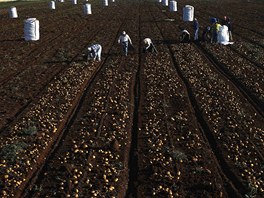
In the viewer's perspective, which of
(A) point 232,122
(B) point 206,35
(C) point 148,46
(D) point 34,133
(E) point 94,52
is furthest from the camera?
→ (B) point 206,35

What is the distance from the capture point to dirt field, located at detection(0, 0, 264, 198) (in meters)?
8.98

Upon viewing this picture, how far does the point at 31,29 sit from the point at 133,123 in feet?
52.9

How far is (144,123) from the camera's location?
39.6 ft

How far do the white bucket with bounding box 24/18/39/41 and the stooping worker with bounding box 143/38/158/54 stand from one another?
8810mm

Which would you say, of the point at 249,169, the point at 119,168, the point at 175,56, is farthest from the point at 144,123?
the point at 175,56

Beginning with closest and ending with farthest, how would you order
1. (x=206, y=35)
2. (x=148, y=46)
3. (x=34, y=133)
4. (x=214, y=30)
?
1. (x=34, y=133)
2. (x=148, y=46)
3. (x=214, y=30)
4. (x=206, y=35)

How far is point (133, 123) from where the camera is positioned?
12.2 metres

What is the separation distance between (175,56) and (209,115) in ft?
28.3

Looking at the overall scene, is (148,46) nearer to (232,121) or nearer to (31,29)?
(31,29)

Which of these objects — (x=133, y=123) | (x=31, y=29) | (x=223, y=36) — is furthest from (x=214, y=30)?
(x=133, y=123)

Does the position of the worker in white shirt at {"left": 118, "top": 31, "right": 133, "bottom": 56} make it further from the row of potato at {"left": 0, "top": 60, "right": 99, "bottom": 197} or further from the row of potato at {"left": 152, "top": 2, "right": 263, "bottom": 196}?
the row of potato at {"left": 0, "top": 60, "right": 99, "bottom": 197}

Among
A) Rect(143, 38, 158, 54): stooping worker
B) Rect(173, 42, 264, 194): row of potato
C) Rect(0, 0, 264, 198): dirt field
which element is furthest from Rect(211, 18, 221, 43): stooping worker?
Rect(173, 42, 264, 194): row of potato

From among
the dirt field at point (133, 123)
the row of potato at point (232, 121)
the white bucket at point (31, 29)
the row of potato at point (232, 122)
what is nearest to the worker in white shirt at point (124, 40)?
the dirt field at point (133, 123)

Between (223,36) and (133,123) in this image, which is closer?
(133,123)
